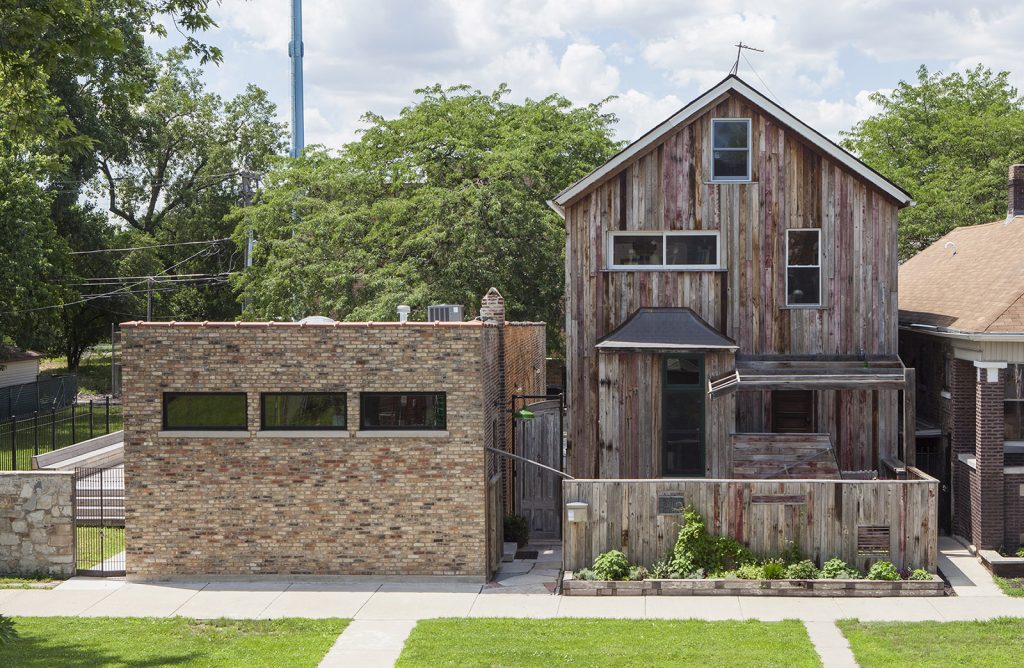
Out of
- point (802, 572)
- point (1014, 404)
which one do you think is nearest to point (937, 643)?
point (802, 572)

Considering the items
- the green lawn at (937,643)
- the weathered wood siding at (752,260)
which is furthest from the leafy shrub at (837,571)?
the weathered wood siding at (752,260)

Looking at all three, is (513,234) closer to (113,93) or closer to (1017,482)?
(113,93)

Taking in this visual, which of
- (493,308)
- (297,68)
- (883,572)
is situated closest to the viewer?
(883,572)

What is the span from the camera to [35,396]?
40.4 metres

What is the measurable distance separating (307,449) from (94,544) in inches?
235

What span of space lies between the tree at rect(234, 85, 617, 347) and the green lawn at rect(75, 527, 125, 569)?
1223cm

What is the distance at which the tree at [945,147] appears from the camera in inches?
1565

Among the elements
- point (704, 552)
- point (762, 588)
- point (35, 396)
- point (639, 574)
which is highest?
point (35, 396)

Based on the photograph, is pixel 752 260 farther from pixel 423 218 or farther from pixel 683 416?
pixel 423 218

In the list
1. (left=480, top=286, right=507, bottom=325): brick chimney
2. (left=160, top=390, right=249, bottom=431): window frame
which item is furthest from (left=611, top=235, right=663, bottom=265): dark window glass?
(left=160, top=390, right=249, bottom=431): window frame

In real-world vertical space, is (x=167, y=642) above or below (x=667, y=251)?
below

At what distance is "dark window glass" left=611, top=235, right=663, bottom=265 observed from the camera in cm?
2034

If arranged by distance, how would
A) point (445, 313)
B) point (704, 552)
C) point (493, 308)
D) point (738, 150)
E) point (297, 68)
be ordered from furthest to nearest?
point (297, 68)
point (445, 313)
point (738, 150)
point (493, 308)
point (704, 552)

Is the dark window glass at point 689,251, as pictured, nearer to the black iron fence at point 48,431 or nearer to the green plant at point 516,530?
the green plant at point 516,530
